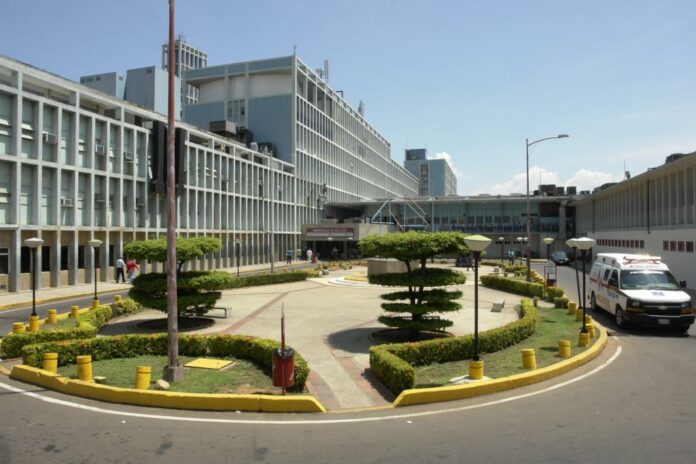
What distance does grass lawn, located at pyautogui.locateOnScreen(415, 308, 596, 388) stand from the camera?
38.1ft

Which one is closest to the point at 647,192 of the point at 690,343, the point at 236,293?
the point at 690,343

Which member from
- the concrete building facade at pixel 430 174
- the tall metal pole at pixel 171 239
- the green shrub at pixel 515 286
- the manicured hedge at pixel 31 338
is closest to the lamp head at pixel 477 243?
the tall metal pole at pixel 171 239

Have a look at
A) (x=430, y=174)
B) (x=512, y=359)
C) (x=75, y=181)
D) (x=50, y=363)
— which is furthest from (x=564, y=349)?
(x=430, y=174)

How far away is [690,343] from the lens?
50.3ft

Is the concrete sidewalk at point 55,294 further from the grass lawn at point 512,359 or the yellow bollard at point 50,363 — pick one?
the grass lawn at point 512,359

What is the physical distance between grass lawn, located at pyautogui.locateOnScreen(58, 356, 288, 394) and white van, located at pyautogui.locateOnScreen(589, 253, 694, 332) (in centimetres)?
1237

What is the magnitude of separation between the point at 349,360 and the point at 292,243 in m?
56.4

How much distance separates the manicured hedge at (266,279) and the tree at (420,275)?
1708 cm

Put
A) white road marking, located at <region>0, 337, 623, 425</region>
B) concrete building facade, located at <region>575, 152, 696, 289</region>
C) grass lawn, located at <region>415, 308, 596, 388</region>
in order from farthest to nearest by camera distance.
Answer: concrete building facade, located at <region>575, 152, 696, 289</region>, grass lawn, located at <region>415, 308, 596, 388</region>, white road marking, located at <region>0, 337, 623, 425</region>

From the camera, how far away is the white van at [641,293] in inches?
643

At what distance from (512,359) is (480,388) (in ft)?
10.3

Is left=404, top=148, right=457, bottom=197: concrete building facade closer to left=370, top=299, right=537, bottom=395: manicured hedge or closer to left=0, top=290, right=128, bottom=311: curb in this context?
left=0, top=290, right=128, bottom=311: curb

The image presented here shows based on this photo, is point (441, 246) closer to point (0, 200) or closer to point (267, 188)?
point (0, 200)

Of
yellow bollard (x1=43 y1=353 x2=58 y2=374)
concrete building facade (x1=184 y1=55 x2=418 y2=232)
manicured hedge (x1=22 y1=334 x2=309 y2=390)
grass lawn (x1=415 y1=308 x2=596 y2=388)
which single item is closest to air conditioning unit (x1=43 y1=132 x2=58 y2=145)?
manicured hedge (x1=22 y1=334 x2=309 y2=390)
